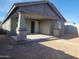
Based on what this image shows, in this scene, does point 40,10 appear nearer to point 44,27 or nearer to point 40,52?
point 44,27

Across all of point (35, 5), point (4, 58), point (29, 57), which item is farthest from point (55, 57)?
point (35, 5)

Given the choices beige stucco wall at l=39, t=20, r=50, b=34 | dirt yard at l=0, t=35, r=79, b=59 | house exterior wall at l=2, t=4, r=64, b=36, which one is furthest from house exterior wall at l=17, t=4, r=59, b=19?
dirt yard at l=0, t=35, r=79, b=59

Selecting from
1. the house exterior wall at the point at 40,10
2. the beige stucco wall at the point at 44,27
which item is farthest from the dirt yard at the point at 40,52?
the beige stucco wall at the point at 44,27

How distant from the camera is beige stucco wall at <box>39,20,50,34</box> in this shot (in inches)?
815

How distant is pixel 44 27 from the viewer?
21578 millimetres

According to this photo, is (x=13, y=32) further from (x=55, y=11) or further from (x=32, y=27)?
(x=55, y=11)

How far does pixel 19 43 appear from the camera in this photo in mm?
11641

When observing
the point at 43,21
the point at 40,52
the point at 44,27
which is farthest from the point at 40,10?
the point at 40,52

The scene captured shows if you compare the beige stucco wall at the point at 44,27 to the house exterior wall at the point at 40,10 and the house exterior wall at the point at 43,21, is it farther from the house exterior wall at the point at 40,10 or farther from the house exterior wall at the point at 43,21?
the house exterior wall at the point at 40,10

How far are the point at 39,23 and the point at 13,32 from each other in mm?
6841

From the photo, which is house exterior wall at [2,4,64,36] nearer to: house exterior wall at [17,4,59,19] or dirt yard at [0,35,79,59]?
house exterior wall at [17,4,59,19]

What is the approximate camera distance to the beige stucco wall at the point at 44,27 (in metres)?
20.7

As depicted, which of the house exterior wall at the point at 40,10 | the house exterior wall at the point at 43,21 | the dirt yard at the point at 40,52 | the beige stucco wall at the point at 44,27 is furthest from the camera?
the beige stucco wall at the point at 44,27

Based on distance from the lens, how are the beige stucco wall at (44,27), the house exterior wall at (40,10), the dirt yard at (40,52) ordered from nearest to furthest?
1. the dirt yard at (40,52)
2. the house exterior wall at (40,10)
3. the beige stucco wall at (44,27)
